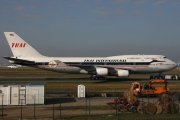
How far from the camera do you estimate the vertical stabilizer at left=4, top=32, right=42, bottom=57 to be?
58688 mm

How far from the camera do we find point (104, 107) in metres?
26.4

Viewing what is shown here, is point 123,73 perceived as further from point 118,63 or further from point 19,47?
point 19,47

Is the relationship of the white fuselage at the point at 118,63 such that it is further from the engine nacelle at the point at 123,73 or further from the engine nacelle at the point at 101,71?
the engine nacelle at the point at 101,71

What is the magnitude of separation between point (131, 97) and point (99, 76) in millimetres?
31181

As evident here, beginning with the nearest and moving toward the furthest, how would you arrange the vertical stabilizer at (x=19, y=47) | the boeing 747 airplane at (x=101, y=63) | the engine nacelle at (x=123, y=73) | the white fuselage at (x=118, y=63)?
the engine nacelle at (x=123, y=73) → the boeing 747 airplane at (x=101, y=63) → the white fuselage at (x=118, y=63) → the vertical stabilizer at (x=19, y=47)

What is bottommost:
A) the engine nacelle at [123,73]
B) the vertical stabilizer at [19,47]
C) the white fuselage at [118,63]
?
the engine nacelle at [123,73]

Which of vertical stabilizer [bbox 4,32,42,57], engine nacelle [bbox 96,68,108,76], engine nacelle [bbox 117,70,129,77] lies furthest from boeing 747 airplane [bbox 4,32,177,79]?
engine nacelle [bbox 96,68,108,76]

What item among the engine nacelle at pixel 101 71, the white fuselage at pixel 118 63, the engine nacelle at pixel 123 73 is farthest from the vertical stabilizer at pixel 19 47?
the engine nacelle at pixel 123 73

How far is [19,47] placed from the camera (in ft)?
193

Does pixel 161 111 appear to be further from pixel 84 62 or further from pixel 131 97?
pixel 84 62

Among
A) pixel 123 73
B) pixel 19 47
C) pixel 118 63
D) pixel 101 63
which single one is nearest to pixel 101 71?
pixel 123 73

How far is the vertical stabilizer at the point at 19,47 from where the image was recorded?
2311 inches

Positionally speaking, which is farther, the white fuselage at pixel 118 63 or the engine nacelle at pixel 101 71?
the white fuselage at pixel 118 63

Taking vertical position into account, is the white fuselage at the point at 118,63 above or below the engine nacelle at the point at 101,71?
above
